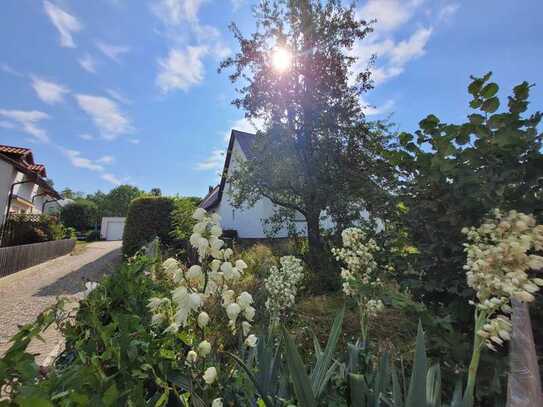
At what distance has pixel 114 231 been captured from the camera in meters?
37.1

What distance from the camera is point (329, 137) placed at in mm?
8359

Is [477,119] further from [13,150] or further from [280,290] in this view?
[13,150]

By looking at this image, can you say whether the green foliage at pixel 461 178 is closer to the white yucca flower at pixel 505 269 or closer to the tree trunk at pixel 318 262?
the white yucca flower at pixel 505 269

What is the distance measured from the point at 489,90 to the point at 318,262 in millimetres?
6485

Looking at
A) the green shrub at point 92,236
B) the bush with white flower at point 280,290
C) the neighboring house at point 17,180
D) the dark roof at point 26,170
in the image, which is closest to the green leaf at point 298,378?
the bush with white flower at point 280,290

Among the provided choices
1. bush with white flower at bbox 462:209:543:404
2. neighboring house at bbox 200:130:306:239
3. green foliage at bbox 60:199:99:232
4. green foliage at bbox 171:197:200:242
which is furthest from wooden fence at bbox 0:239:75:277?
green foliage at bbox 60:199:99:232

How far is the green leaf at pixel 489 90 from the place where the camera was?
1657 mm

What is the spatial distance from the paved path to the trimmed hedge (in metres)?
1.64

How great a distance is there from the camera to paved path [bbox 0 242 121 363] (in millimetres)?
4754

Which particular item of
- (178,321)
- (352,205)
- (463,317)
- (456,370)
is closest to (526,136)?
(463,317)

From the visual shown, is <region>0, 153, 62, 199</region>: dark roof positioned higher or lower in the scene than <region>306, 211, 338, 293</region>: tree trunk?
higher

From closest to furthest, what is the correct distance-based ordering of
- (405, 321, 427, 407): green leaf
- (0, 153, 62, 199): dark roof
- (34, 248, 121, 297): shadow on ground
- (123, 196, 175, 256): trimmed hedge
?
(405, 321, 427, 407): green leaf
(34, 248, 121, 297): shadow on ground
(123, 196, 175, 256): trimmed hedge
(0, 153, 62, 199): dark roof

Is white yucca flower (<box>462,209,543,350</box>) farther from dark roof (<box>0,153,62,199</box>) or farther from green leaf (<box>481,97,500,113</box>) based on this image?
dark roof (<box>0,153,62,199</box>)

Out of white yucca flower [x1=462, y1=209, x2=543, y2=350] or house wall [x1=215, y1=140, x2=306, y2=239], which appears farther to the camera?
house wall [x1=215, y1=140, x2=306, y2=239]
